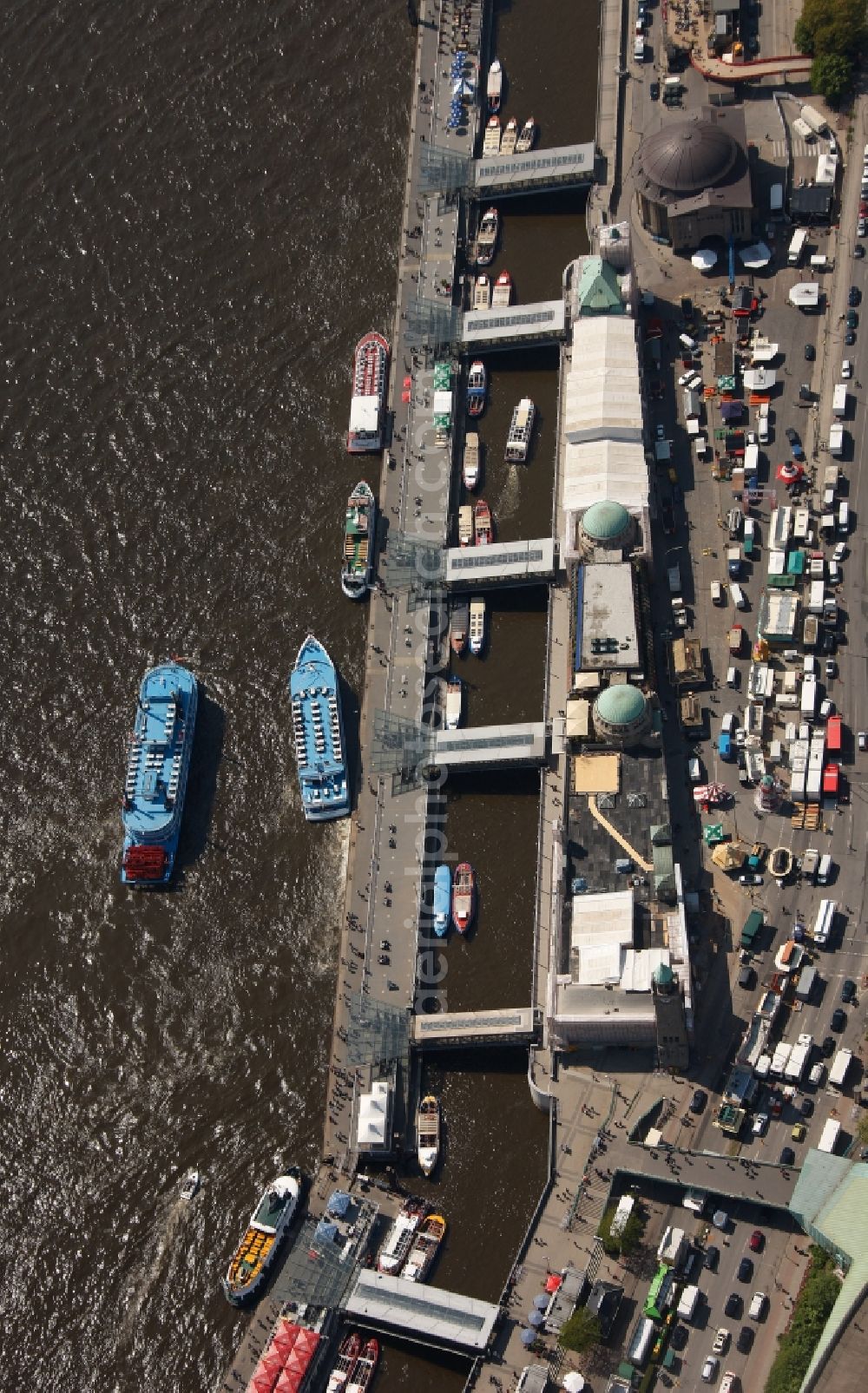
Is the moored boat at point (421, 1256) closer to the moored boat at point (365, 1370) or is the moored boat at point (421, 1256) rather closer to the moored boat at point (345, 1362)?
the moored boat at point (365, 1370)

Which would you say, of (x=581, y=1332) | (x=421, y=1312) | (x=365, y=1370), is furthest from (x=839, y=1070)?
(x=365, y=1370)

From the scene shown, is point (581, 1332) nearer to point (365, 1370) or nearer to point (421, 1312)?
point (421, 1312)

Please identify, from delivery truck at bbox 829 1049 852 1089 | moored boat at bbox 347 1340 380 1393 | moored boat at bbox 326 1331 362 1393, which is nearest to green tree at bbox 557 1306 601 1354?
moored boat at bbox 347 1340 380 1393

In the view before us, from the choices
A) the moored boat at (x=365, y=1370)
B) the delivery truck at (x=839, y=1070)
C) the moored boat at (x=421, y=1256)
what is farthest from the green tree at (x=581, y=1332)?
the delivery truck at (x=839, y=1070)

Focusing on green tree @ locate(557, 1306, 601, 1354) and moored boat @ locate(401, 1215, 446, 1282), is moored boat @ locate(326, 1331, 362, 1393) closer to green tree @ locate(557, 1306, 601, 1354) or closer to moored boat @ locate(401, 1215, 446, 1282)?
moored boat @ locate(401, 1215, 446, 1282)

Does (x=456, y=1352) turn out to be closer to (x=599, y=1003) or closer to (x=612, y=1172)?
(x=612, y=1172)

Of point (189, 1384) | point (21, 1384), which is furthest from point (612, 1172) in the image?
point (21, 1384)
